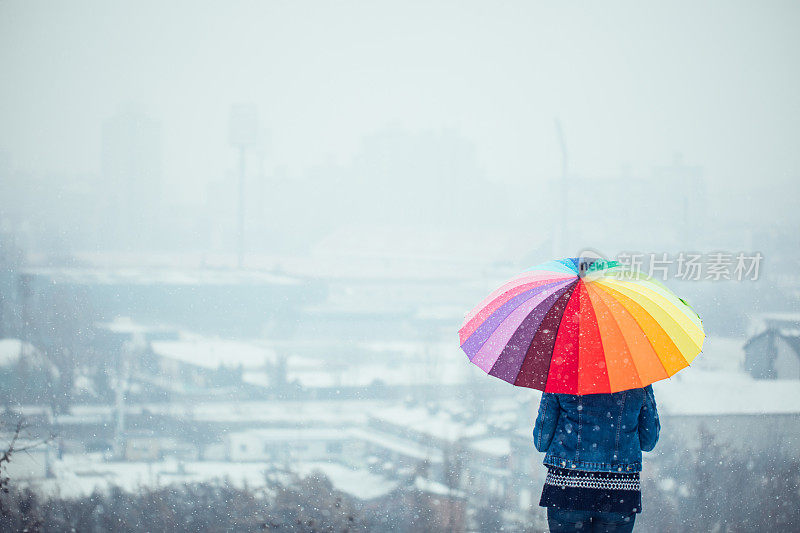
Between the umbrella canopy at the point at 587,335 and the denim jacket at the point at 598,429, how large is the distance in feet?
0.39

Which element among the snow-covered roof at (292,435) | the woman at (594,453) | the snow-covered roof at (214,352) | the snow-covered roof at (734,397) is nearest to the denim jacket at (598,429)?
the woman at (594,453)

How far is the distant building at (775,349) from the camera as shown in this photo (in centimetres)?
989

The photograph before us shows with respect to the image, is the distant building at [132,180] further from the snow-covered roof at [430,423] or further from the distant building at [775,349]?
the distant building at [775,349]

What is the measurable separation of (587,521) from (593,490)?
3.2 inches

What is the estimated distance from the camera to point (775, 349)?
10430 millimetres

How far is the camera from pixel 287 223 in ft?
53.3

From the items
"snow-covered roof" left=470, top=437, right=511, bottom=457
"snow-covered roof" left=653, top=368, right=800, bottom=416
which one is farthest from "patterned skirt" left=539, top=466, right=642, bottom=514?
"snow-covered roof" left=470, top=437, right=511, bottom=457

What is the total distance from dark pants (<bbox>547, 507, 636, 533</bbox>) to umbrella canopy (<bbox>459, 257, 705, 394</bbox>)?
361mm

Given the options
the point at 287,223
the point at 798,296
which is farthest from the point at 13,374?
the point at 798,296

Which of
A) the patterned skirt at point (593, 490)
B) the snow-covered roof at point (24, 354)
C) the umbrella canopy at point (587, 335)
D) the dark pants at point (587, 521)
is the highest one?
the umbrella canopy at point (587, 335)

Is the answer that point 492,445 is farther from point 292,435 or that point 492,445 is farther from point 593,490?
point 593,490

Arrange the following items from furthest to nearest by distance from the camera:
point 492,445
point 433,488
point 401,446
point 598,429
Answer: point 401,446, point 492,445, point 433,488, point 598,429

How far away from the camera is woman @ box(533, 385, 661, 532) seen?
137cm

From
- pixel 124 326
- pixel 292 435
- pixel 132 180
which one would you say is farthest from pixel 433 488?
pixel 132 180
